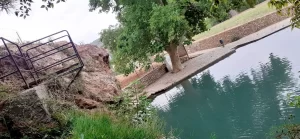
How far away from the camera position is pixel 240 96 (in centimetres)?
1061

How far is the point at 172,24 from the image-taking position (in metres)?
16.5

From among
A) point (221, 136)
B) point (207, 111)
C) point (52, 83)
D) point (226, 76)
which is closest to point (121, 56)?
point (226, 76)

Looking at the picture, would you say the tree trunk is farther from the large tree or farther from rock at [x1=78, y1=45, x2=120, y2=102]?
rock at [x1=78, y1=45, x2=120, y2=102]

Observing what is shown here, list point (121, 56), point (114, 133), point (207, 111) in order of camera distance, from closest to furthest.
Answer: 1. point (114, 133)
2. point (207, 111)
3. point (121, 56)

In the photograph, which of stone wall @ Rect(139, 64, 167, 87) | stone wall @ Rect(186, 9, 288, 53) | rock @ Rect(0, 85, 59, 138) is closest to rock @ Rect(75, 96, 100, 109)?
rock @ Rect(0, 85, 59, 138)

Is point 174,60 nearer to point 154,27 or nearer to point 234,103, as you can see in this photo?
point 154,27

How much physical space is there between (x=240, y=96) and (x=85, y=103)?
6512 millimetres

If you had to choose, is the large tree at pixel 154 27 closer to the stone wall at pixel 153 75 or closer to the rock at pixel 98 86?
the stone wall at pixel 153 75

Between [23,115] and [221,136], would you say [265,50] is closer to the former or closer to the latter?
[221,136]

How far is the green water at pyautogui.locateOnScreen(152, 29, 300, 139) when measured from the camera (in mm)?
7699

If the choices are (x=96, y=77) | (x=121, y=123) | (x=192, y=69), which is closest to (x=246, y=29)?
(x=192, y=69)

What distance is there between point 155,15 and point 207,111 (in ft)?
25.0

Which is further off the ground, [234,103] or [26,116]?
[26,116]

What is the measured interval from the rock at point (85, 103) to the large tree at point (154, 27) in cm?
1106
